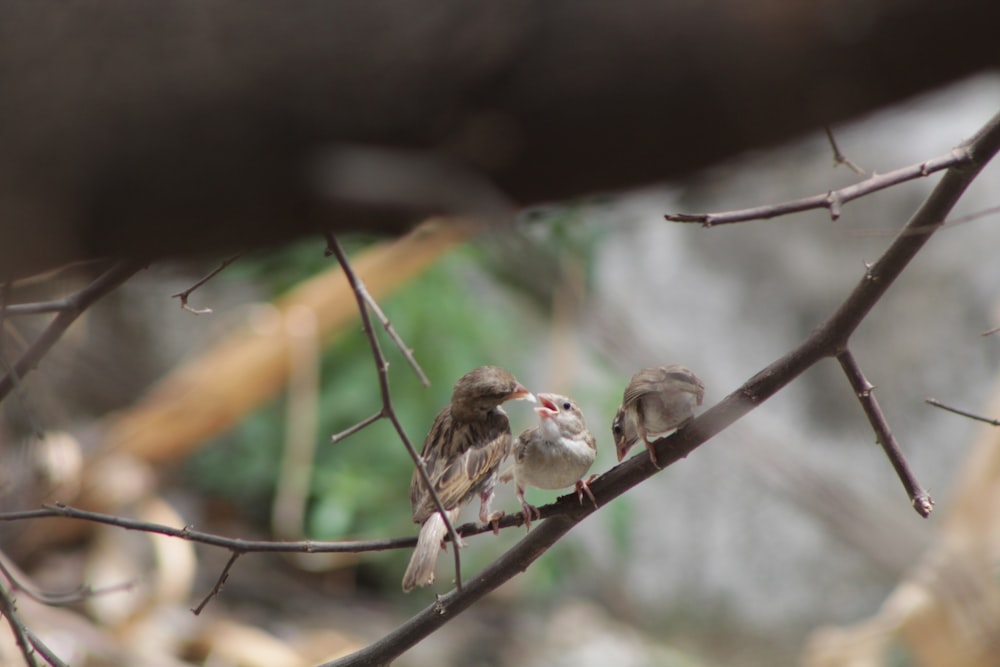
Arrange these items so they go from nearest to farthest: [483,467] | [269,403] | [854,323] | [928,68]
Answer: [928,68]
[854,323]
[483,467]
[269,403]

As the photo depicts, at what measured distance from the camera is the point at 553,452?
2.15m

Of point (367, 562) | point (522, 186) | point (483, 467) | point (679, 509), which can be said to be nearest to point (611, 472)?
point (483, 467)

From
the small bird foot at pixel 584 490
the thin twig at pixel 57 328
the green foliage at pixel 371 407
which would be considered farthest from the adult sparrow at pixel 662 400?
the green foliage at pixel 371 407

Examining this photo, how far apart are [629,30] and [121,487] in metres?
5.43

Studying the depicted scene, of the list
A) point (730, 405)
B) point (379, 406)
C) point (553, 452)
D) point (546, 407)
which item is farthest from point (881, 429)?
point (379, 406)

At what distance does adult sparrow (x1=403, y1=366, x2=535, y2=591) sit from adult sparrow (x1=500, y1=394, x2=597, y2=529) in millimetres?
60

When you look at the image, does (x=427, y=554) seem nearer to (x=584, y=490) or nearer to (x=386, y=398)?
(x=584, y=490)

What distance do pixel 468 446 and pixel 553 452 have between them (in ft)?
0.85

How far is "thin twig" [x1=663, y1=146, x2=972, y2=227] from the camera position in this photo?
162 centimetres

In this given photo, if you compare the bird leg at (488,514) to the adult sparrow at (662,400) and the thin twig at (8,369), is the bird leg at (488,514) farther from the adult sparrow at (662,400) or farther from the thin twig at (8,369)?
the thin twig at (8,369)

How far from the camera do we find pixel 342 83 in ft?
2.86

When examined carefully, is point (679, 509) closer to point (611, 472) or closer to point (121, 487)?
point (121, 487)

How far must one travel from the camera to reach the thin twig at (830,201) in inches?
64.0

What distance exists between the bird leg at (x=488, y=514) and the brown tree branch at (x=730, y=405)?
0.32 feet
